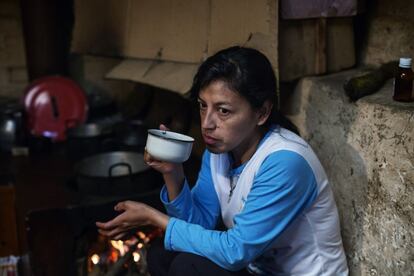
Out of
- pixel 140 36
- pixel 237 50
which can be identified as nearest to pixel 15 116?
pixel 140 36

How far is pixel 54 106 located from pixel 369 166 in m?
2.33

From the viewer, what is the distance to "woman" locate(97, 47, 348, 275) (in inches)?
61.4

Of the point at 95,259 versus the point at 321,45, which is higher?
the point at 321,45

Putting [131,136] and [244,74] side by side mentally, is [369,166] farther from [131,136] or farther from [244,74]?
[131,136]

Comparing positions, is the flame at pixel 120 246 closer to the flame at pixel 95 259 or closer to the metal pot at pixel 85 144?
the flame at pixel 95 259

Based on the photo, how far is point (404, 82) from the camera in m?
1.82

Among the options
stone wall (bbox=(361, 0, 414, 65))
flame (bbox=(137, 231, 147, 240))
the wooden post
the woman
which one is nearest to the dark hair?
the woman

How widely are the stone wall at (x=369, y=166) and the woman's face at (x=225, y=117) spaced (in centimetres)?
48

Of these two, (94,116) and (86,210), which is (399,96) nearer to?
(86,210)

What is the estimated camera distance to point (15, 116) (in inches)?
131

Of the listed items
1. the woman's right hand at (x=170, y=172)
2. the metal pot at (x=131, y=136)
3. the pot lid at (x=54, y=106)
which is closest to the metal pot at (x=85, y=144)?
the metal pot at (x=131, y=136)

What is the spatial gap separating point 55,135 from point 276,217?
89.6 inches

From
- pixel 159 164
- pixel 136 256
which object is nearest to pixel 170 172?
pixel 159 164

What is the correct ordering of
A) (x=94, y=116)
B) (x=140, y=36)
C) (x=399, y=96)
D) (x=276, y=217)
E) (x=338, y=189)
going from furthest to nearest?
(x=94, y=116), (x=140, y=36), (x=338, y=189), (x=399, y=96), (x=276, y=217)
